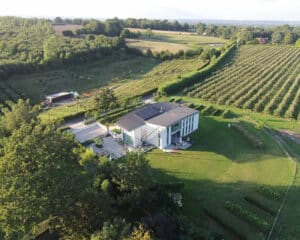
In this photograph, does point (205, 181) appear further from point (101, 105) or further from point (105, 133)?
point (101, 105)

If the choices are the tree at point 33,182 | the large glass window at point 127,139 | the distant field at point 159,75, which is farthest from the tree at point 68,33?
the tree at point 33,182

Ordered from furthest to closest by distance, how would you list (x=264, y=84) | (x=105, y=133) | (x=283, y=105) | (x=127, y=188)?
(x=264, y=84) < (x=283, y=105) < (x=105, y=133) < (x=127, y=188)

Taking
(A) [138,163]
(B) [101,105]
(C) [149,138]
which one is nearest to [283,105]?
(C) [149,138]

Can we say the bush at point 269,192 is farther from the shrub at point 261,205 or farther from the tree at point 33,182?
the tree at point 33,182

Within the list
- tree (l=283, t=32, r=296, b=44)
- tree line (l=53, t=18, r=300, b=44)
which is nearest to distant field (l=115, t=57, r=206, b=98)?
tree line (l=53, t=18, r=300, b=44)

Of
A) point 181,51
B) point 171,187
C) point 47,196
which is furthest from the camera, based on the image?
point 181,51

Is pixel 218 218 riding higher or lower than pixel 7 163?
lower
